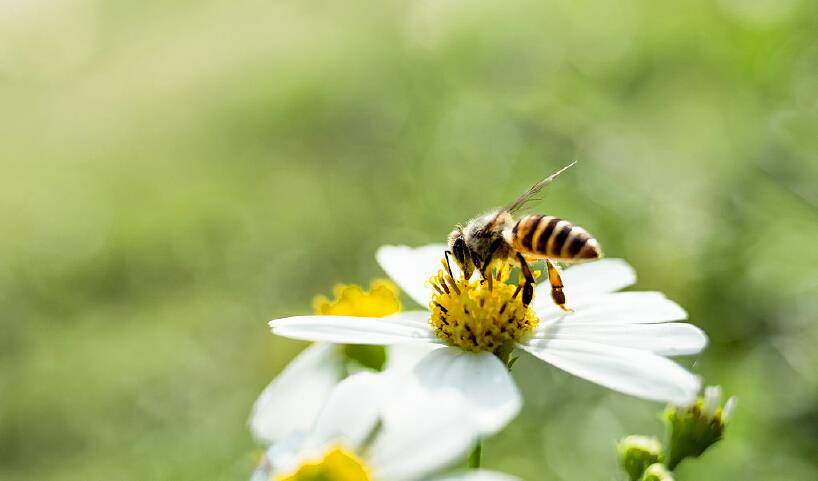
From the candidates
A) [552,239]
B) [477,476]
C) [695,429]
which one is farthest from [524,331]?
[477,476]

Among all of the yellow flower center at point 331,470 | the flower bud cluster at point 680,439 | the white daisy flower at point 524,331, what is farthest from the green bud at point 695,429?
the yellow flower center at point 331,470

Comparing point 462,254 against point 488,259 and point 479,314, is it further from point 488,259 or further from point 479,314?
point 479,314

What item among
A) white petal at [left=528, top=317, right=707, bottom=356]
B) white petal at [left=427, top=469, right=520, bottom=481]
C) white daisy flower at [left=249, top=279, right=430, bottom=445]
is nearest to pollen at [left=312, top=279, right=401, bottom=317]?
white daisy flower at [left=249, top=279, right=430, bottom=445]

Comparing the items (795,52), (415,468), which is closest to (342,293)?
(415,468)

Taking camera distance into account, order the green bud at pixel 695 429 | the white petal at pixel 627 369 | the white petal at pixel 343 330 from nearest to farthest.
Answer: the white petal at pixel 627 369 → the white petal at pixel 343 330 → the green bud at pixel 695 429

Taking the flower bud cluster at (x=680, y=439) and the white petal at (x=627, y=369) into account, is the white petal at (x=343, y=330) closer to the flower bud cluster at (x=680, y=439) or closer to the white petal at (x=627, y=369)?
the white petal at (x=627, y=369)
